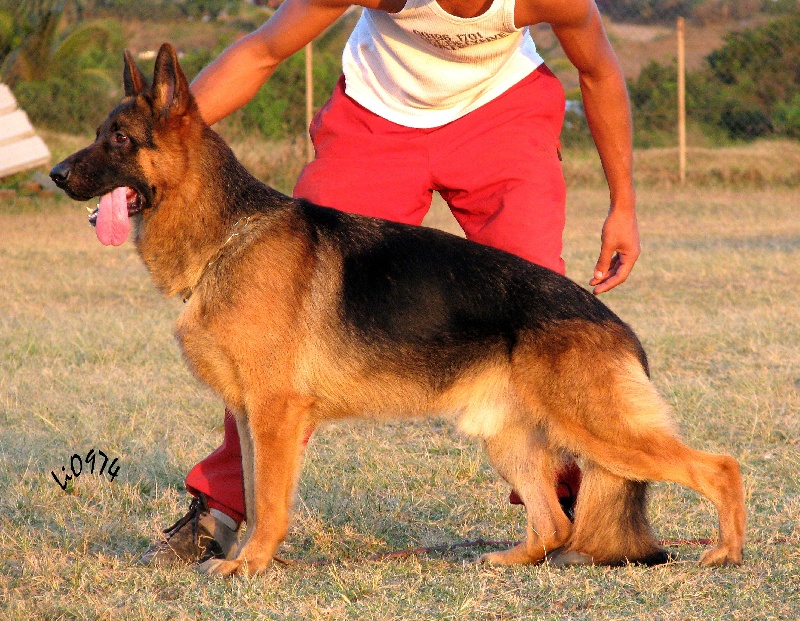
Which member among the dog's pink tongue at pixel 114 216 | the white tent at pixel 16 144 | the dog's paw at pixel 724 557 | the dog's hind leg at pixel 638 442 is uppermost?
the dog's pink tongue at pixel 114 216

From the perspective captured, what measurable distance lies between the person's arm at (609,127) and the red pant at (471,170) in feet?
0.58

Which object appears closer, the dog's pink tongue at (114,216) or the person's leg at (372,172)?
the dog's pink tongue at (114,216)

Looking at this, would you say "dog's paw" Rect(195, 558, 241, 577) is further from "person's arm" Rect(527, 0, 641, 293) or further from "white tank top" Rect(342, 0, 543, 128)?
"white tank top" Rect(342, 0, 543, 128)

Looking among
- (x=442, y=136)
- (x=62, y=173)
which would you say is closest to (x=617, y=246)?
(x=442, y=136)

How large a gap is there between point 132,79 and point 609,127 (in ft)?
5.90

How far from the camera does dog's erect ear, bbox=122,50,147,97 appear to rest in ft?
11.6

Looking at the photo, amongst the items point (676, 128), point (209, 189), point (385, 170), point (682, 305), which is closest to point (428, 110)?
point (385, 170)

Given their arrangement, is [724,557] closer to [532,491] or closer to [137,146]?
[532,491]

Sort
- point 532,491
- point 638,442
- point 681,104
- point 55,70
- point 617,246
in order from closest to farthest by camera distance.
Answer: point 638,442
point 532,491
point 617,246
point 681,104
point 55,70

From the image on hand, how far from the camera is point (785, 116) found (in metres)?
18.0

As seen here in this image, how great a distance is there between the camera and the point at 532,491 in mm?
3699

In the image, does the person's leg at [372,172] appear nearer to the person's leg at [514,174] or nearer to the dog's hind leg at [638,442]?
the person's leg at [514,174]

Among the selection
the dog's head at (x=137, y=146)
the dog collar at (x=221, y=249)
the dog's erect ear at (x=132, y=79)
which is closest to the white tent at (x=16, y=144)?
the dog's erect ear at (x=132, y=79)

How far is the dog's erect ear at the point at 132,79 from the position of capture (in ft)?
11.6
